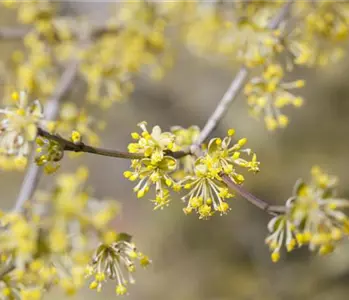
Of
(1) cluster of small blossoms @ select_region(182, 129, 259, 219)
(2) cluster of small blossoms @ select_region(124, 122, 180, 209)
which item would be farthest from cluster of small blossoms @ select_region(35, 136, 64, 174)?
(1) cluster of small blossoms @ select_region(182, 129, 259, 219)

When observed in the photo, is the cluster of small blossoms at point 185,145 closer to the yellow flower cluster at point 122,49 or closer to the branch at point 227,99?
the branch at point 227,99

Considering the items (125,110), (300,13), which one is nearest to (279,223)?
(300,13)

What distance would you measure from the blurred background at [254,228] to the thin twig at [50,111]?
662mm

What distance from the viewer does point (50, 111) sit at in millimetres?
1588

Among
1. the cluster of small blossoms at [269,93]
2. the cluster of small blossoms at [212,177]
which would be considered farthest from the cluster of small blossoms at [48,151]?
the cluster of small blossoms at [269,93]

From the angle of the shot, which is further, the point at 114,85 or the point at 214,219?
the point at 214,219

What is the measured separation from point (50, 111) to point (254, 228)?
6.00 feet

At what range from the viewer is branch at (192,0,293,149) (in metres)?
1.10

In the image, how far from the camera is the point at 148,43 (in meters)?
1.72

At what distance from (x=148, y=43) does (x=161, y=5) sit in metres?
0.12

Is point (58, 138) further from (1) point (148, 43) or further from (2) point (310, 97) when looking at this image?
(2) point (310, 97)

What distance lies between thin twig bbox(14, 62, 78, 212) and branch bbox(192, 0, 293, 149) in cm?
42

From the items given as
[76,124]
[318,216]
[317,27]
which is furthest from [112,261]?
[317,27]

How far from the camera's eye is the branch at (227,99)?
1103 mm
